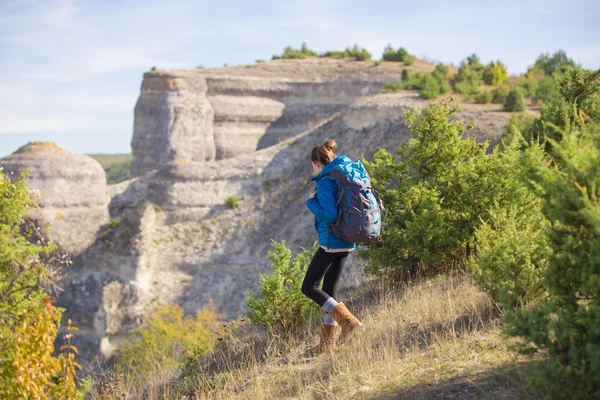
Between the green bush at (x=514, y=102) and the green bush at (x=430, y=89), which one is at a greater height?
the green bush at (x=430, y=89)

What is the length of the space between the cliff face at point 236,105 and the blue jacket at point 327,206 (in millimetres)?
28625

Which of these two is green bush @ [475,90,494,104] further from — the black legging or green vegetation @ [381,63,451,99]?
the black legging

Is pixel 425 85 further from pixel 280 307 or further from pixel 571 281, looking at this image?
pixel 571 281

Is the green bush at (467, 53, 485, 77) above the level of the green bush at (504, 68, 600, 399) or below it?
above

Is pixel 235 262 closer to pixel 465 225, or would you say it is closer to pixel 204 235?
pixel 204 235

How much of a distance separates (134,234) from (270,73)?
18.1 metres

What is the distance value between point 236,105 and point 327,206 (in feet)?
103

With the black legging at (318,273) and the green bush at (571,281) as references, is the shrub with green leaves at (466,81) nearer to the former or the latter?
the black legging at (318,273)

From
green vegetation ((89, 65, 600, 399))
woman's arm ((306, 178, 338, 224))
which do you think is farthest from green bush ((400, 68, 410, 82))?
woman's arm ((306, 178, 338, 224))

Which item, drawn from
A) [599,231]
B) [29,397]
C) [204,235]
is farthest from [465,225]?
[204,235]

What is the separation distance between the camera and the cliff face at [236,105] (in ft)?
109

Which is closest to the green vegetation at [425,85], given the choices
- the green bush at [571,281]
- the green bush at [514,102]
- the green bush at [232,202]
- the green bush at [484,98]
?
the green bush at [484,98]

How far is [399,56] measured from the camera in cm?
4059

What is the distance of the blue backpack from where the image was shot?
5.16m
